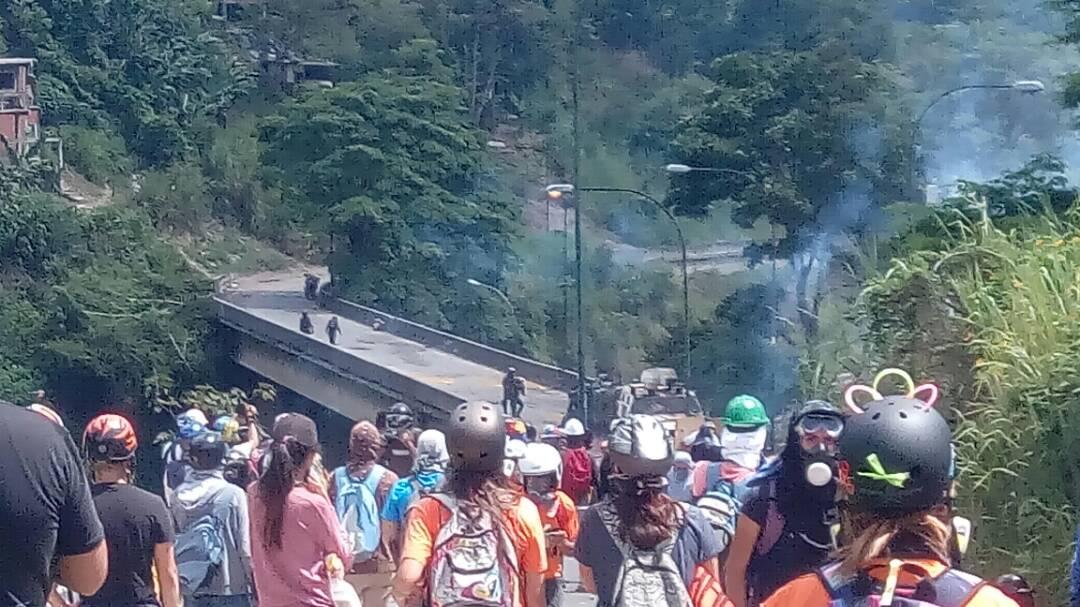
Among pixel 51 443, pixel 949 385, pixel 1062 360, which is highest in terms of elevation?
pixel 51 443

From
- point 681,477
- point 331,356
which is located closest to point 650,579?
point 681,477

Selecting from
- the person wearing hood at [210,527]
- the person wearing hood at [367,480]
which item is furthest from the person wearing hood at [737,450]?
the person wearing hood at [367,480]

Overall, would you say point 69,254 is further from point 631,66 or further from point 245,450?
point 245,450

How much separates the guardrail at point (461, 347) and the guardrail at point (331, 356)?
2.90 metres

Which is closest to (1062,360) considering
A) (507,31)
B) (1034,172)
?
(1034,172)

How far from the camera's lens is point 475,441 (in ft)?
14.5

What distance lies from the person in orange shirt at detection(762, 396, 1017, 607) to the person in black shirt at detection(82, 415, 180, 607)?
2.52m

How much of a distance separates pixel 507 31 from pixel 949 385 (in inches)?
2521

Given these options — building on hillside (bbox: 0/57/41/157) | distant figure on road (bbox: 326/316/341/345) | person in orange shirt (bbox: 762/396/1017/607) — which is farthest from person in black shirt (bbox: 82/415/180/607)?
building on hillside (bbox: 0/57/41/157)

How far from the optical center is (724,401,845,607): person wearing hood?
14.3ft

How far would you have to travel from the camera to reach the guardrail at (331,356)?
3841 cm

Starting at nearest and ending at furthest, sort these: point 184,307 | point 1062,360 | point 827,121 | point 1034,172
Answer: point 1062,360
point 1034,172
point 827,121
point 184,307

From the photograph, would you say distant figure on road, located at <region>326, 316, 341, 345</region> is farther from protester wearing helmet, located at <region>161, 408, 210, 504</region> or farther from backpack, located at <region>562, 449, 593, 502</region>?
protester wearing helmet, located at <region>161, 408, 210, 504</region>

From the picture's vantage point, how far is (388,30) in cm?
7044
